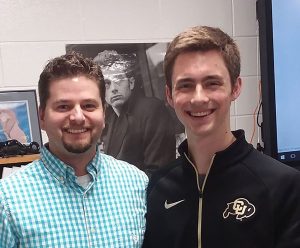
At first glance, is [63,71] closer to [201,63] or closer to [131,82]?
[201,63]

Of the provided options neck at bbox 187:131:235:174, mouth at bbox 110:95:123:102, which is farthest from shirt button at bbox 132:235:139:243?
mouth at bbox 110:95:123:102

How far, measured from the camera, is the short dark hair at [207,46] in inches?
50.5

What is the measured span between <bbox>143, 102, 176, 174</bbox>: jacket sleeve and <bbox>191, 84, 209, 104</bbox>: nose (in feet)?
2.90

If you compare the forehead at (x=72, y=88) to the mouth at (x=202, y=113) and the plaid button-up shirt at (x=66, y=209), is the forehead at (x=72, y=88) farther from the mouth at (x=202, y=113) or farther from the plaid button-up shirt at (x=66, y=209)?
the mouth at (x=202, y=113)

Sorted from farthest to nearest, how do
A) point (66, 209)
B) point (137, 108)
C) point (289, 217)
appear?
point (137, 108), point (66, 209), point (289, 217)

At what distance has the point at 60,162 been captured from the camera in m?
1.32

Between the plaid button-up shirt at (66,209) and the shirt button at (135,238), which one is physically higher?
the plaid button-up shirt at (66,209)

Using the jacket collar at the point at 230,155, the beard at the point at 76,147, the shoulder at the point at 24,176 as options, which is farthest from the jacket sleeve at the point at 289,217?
Answer: the shoulder at the point at 24,176

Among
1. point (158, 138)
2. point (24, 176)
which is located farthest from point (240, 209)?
point (158, 138)

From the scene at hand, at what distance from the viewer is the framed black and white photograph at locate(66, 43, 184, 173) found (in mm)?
2066

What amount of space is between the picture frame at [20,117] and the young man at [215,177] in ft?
2.65

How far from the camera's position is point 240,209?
121 cm

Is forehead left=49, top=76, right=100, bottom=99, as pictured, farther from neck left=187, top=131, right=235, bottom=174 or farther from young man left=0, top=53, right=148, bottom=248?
neck left=187, top=131, right=235, bottom=174

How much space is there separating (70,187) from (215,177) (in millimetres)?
467
